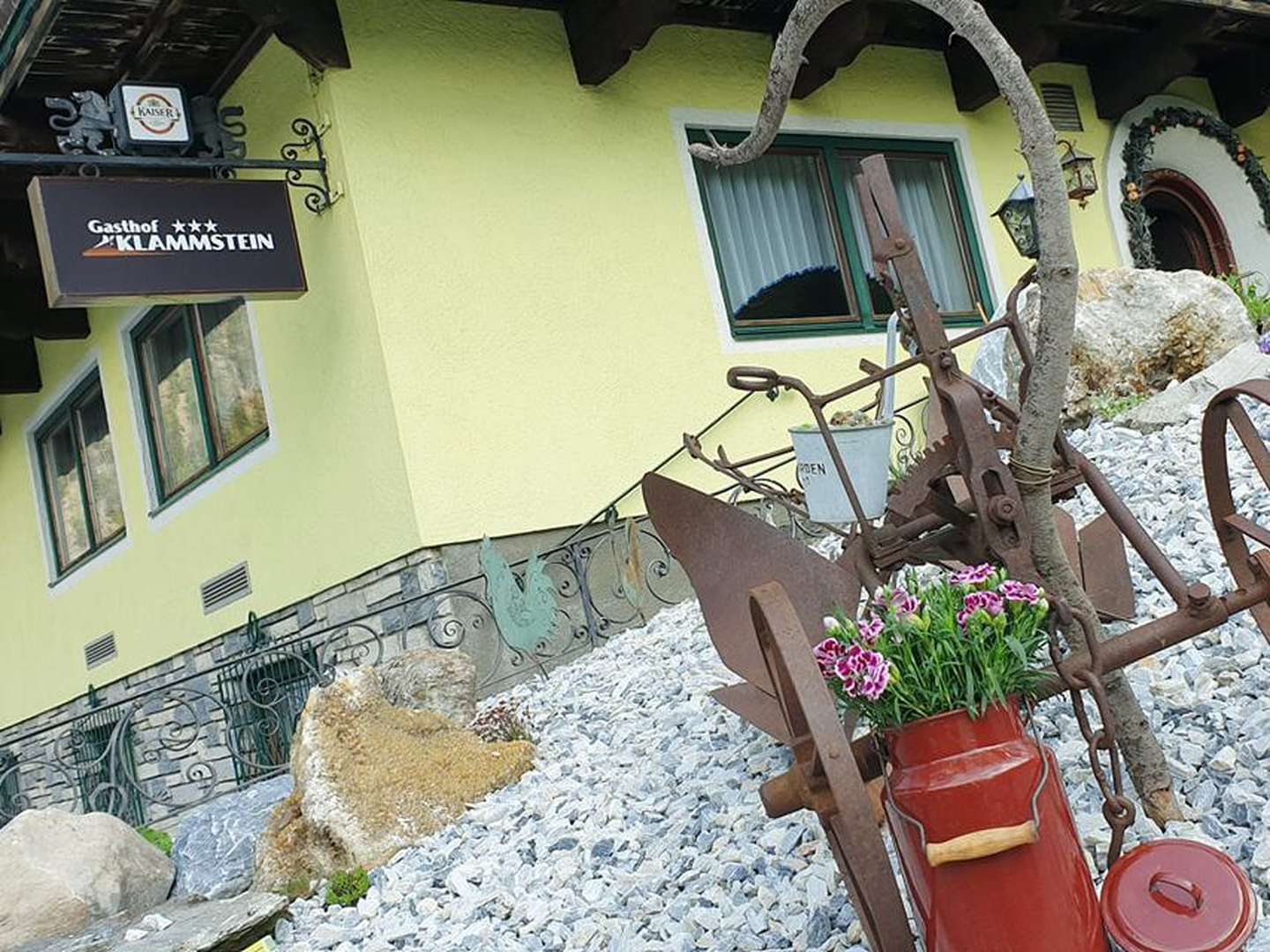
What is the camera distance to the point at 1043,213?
275 cm

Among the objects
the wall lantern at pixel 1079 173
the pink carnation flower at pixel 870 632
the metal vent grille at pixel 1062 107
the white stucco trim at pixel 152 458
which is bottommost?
the pink carnation flower at pixel 870 632

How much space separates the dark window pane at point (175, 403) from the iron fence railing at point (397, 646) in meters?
1.36

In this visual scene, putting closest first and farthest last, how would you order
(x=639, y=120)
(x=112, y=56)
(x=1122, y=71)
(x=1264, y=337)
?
(x=1264, y=337) < (x=112, y=56) < (x=639, y=120) < (x=1122, y=71)

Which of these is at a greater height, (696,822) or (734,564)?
(734,564)

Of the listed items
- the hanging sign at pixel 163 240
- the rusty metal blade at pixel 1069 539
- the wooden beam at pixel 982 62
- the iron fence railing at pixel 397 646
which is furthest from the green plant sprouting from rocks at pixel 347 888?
the wooden beam at pixel 982 62

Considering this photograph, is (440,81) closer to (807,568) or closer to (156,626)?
(156,626)

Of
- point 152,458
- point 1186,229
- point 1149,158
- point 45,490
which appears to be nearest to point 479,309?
point 152,458

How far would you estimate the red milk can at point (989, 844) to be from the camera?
2.26 m

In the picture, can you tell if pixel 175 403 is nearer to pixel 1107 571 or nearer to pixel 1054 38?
pixel 1054 38

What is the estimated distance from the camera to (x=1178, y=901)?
7.46 ft

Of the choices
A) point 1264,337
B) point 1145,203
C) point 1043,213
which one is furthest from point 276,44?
point 1145,203

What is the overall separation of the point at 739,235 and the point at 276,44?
298 cm

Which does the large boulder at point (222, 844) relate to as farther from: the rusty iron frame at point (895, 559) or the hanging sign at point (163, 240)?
the hanging sign at point (163, 240)

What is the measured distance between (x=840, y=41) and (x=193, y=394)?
468 centimetres
